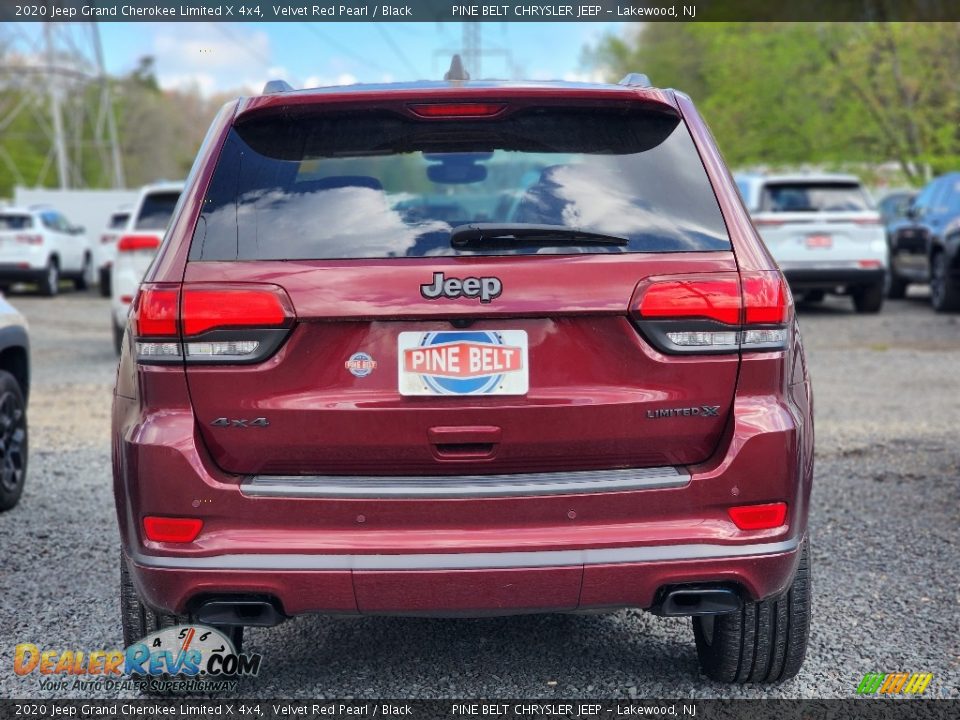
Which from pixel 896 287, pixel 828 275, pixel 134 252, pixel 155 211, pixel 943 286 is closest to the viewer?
pixel 134 252

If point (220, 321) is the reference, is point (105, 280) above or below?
below

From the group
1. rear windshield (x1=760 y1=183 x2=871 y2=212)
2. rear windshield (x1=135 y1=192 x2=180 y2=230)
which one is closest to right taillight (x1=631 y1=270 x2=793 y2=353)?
rear windshield (x1=135 y1=192 x2=180 y2=230)

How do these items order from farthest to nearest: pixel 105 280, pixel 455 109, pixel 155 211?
pixel 105 280 → pixel 155 211 → pixel 455 109

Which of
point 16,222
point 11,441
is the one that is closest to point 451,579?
point 11,441

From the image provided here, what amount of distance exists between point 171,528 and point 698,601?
4.59 ft

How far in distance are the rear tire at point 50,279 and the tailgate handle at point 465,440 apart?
2404 cm

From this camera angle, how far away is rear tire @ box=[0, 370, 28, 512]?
6.17 meters

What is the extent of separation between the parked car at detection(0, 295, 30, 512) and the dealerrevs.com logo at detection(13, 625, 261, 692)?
2299 mm

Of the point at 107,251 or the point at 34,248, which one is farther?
the point at 34,248

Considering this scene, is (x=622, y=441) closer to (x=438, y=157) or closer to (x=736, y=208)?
(x=736, y=208)

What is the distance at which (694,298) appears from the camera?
317cm

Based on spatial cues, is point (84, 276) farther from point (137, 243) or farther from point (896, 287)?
point (896, 287)

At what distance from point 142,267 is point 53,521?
6430 millimetres

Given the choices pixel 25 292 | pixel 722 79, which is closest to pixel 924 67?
pixel 722 79
